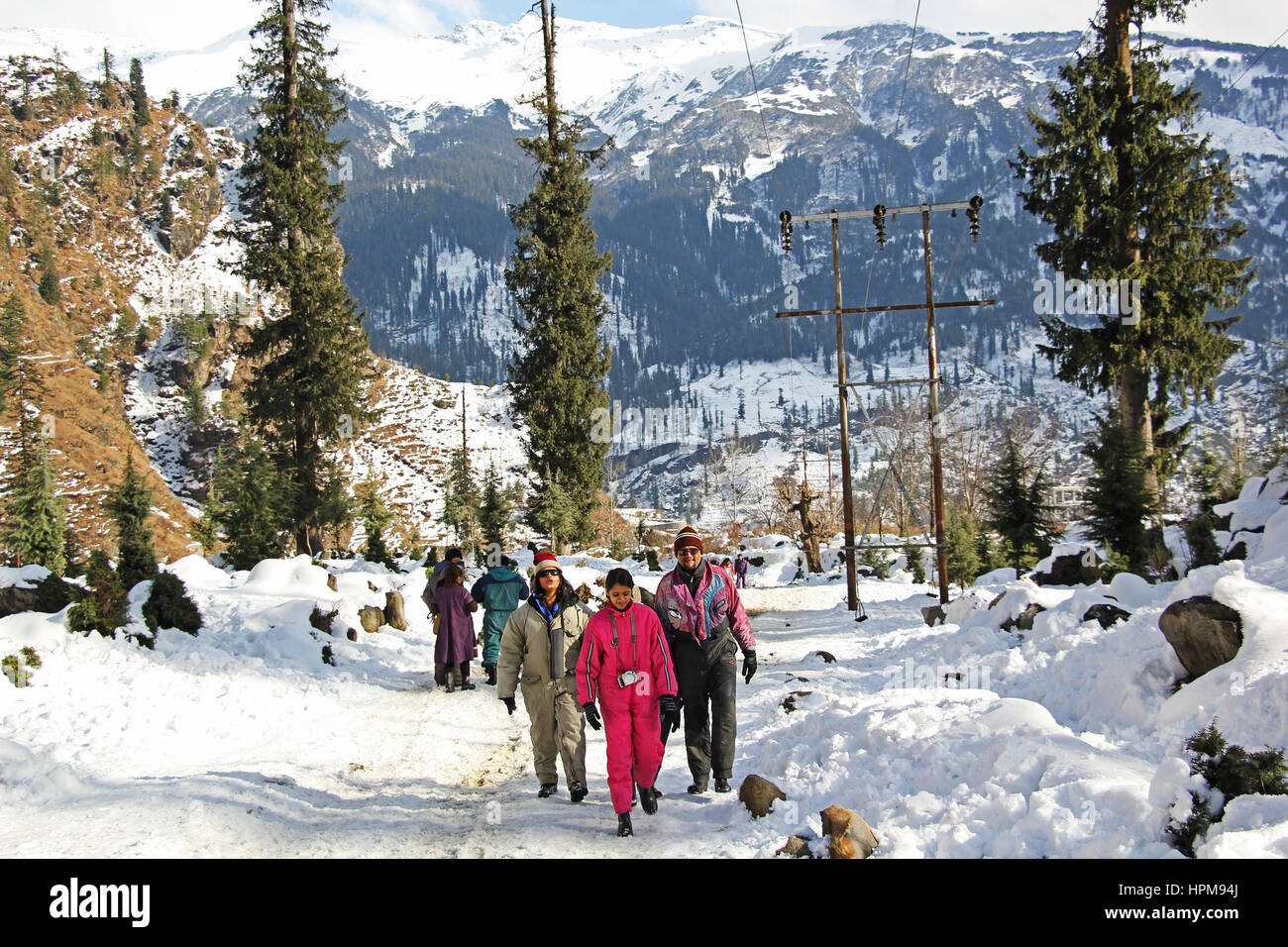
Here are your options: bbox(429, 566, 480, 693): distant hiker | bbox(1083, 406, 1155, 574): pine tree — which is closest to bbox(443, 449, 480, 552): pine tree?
bbox(429, 566, 480, 693): distant hiker

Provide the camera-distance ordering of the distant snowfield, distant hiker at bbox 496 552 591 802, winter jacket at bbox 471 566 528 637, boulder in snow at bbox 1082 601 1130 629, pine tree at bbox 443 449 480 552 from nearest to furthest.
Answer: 1. the distant snowfield
2. distant hiker at bbox 496 552 591 802
3. boulder in snow at bbox 1082 601 1130 629
4. winter jacket at bbox 471 566 528 637
5. pine tree at bbox 443 449 480 552

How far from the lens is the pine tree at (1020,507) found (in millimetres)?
20281

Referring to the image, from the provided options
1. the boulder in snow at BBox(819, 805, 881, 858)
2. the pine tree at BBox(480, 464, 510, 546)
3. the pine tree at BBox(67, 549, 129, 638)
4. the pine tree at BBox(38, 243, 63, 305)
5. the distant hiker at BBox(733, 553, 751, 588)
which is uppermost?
the pine tree at BBox(38, 243, 63, 305)

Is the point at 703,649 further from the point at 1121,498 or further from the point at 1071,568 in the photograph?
the point at 1121,498

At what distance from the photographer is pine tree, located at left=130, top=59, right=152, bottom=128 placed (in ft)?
367

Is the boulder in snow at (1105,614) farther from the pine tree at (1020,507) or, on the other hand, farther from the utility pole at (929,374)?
the pine tree at (1020,507)

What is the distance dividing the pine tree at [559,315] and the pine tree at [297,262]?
21.3 feet

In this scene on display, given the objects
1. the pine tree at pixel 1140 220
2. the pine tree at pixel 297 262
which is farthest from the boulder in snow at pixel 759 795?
the pine tree at pixel 297 262

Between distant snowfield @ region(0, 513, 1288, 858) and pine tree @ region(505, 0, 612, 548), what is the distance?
54.1ft

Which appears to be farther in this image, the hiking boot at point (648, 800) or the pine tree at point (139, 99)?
the pine tree at point (139, 99)

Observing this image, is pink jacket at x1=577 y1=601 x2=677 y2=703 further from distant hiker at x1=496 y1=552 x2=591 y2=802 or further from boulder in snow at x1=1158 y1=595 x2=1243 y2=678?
boulder in snow at x1=1158 y1=595 x2=1243 y2=678

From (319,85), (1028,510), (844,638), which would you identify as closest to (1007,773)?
(844,638)
